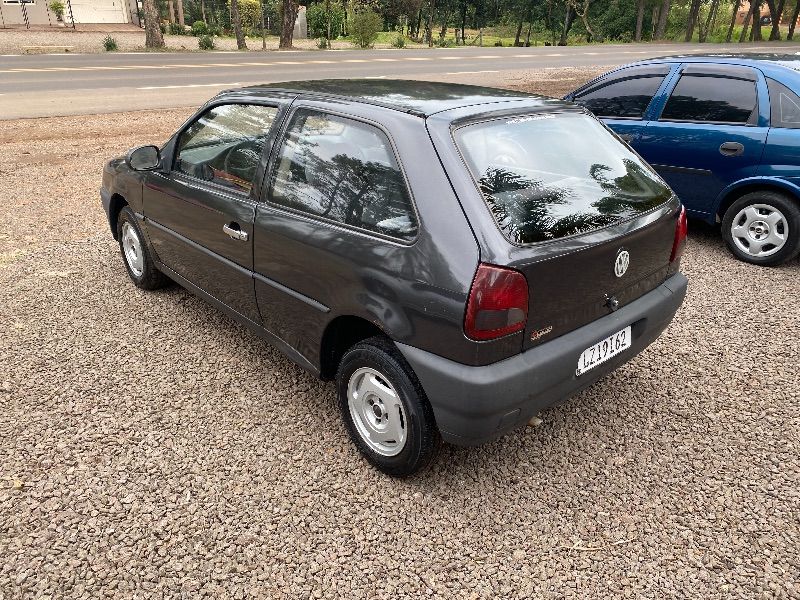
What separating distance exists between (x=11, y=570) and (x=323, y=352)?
5.04ft

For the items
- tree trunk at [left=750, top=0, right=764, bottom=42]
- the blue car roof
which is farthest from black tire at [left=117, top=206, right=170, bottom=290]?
tree trunk at [left=750, top=0, right=764, bottom=42]

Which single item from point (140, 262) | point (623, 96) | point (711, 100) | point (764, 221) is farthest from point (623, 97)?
point (140, 262)

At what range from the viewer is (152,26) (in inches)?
1066

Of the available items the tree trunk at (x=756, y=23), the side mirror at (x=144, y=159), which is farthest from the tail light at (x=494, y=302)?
the tree trunk at (x=756, y=23)

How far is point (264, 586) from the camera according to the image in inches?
89.8

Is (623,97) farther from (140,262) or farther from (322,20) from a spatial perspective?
(322,20)

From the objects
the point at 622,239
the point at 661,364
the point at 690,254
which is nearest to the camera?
the point at 622,239

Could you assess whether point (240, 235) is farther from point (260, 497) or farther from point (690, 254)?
point (690, 254)

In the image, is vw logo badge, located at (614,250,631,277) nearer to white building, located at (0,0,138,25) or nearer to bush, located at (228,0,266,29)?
white building, located at (0,0,138,25)

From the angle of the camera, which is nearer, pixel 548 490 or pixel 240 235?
pixel 548 490

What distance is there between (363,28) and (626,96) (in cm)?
3175

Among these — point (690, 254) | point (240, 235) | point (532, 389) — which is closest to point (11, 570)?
point (240, 235)

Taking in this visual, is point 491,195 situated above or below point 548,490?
above

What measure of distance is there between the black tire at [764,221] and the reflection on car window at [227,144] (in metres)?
4.34
